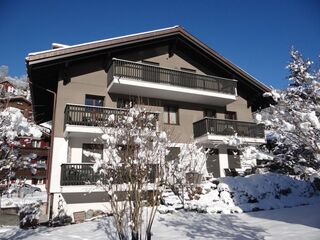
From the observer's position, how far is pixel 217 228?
1029 centimetres

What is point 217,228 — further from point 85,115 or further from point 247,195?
point 85,115

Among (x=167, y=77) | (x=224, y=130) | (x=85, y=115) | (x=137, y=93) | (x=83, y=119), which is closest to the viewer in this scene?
(x=83, y=119)

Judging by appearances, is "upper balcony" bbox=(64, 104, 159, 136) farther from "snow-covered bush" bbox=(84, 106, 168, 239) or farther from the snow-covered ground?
"snow-covered bush" bbox=(84, 106, 168, 239)

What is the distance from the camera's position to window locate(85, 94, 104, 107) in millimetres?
17047

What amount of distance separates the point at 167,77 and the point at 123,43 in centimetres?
338

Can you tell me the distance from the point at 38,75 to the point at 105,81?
3755 mm

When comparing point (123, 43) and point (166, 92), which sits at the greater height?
point (123, 43)

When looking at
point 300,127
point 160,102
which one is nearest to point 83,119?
point 160,102

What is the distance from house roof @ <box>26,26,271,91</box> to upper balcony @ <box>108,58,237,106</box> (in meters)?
1.22

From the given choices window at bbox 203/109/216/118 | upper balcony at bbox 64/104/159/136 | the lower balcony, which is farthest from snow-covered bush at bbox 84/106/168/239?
window at bbox 203/109/216/118

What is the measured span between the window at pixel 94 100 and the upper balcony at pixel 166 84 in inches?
32.6

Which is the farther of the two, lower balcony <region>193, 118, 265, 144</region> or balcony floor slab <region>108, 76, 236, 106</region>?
lower balcony <region>193, 118, 265, 144</region>

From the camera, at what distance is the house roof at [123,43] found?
15.1m

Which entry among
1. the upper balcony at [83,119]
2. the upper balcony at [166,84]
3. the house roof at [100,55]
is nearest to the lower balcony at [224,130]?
the upper balcony at [166,84]
